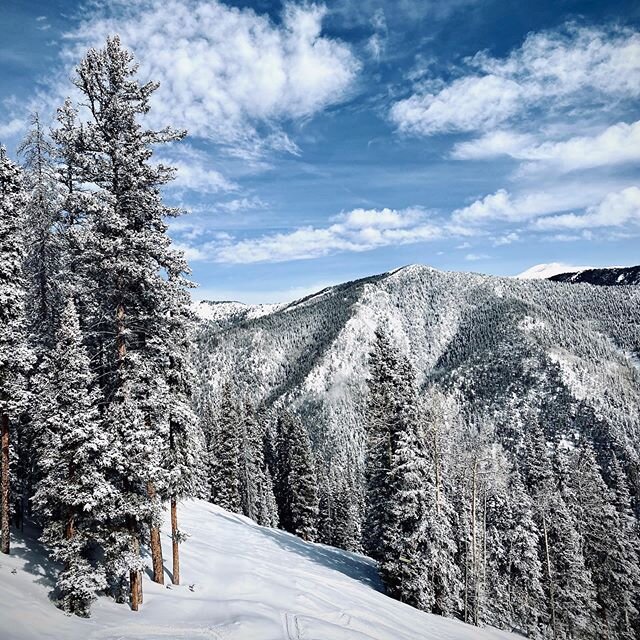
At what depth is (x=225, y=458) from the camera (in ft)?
155

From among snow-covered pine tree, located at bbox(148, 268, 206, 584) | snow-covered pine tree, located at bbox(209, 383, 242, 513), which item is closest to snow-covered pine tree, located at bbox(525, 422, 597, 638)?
snow-covered pine tree, located at bbox(209, 383, 242, 513)

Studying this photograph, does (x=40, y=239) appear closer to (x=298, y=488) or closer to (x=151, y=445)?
(x=151, y=445)

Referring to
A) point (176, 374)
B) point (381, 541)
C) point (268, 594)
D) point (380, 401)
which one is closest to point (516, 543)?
point (381, 541)

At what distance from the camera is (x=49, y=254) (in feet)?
75.4

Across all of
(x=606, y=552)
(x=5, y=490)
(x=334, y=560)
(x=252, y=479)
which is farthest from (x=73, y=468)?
(x=606, y=552)

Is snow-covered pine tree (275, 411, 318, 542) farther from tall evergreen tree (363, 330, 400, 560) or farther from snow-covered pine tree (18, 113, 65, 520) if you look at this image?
snow-covered pine tree (18, 113, 65, 520)

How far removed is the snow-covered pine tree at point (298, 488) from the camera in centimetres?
4931

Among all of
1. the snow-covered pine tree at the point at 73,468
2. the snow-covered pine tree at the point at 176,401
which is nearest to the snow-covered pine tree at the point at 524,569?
the snow-covered pine tree at the point at 176,401

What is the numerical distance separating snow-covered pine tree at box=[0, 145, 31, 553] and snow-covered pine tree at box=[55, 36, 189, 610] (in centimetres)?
319

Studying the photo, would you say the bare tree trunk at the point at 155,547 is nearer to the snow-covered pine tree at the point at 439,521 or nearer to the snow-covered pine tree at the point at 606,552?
the snow-covered pine tree at the point at 439,521

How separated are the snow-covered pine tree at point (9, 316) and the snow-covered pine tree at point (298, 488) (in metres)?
37.4

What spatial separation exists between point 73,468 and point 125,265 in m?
6.04

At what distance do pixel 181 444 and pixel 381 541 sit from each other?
1403 centimetres

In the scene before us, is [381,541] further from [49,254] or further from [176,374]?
[49,254]
